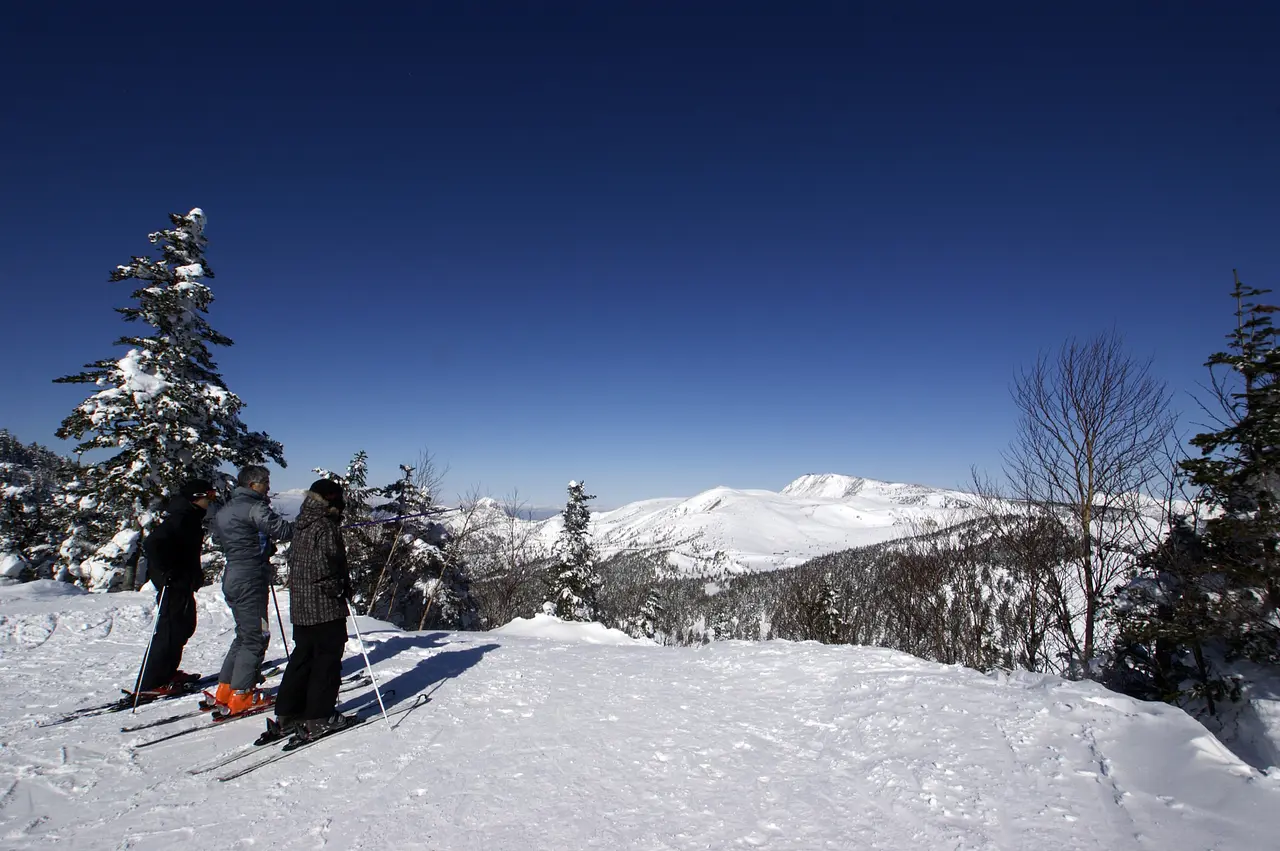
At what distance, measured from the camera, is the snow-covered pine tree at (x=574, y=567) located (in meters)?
26.2

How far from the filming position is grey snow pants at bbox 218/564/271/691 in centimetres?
538

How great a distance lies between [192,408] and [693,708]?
15587mm

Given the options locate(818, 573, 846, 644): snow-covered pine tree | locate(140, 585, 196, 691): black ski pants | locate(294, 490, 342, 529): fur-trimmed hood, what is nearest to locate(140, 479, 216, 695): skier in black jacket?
locate(140, 585, 196, 691): black ski pants

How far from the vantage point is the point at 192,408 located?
47.0ft

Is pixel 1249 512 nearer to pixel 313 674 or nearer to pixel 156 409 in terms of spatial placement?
pixel 313 674

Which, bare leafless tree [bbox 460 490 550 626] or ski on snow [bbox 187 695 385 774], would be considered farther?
bare leafless tree [bbox 460 490 550 626]

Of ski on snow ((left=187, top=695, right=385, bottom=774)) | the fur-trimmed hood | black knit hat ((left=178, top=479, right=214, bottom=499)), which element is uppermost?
black knit hat ((left=178, top=479, right=214, bottom=499))

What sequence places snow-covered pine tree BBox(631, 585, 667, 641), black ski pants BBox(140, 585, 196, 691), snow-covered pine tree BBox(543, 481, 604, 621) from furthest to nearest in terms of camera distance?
1. snow-covered pine tree BBox(631, 585, 667, 641)
2. snow-covered pine tree BBox(543, 481, 604, 621)
3. black ski pants BBox(140, 585, 196, 691)

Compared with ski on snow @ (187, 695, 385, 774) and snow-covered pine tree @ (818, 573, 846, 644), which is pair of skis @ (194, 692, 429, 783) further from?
snow-covered pine tree @ (818, 573, 846, 644)

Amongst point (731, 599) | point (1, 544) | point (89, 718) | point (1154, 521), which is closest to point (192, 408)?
point (89, 718)

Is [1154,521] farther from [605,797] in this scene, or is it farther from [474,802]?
[474,802]

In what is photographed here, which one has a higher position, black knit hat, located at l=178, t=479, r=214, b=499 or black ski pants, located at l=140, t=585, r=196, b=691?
black knit hat, located at l=178, t=479, r=214, b=499

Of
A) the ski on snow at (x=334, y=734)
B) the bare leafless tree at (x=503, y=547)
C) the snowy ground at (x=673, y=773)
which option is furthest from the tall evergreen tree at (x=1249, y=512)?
the bare leafless tree at (x=503, y=547)

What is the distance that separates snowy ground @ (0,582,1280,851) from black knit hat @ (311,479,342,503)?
2.20m
